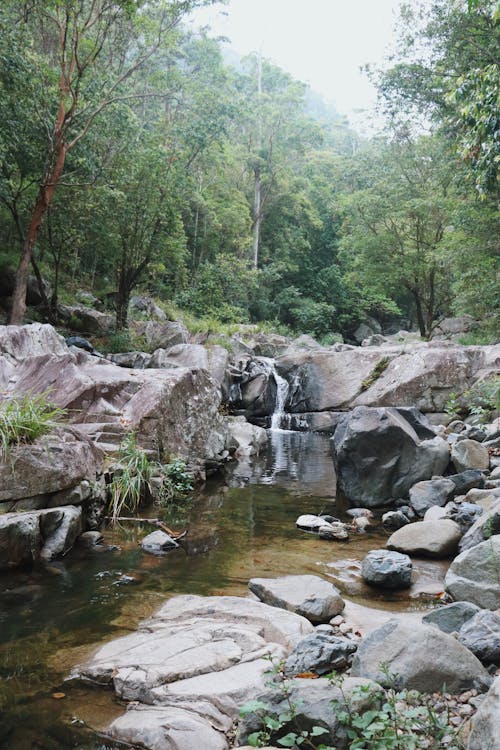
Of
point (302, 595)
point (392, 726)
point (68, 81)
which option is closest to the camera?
point (392, 726)

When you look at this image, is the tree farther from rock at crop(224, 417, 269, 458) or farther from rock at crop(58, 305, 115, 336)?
rock at crop(224, 417, 269, 458)

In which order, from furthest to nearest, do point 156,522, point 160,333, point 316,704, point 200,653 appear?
point 160,333, point 156,522, point 200,653, point 316,704

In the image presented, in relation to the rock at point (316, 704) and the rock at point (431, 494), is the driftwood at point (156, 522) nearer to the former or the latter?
the rock at point (431, 494)

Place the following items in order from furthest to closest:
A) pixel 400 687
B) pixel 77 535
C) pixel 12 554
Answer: pixel 77 535
pixel 12 554
pixel 400 687

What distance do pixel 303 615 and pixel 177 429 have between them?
4704 millimetres

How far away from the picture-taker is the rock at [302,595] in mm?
3785

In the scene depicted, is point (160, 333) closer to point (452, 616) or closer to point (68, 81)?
point (68, 81)

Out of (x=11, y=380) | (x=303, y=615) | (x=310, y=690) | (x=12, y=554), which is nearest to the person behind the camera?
(x=310, y=690)

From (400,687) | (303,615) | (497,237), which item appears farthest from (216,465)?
(497,237)

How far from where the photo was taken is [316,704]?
7.29 feet

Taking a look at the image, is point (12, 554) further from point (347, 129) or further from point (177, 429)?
point (347, 129)

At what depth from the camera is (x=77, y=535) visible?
5457 mm

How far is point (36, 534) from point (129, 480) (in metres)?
1.73

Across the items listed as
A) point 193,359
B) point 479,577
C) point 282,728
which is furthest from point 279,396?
point 282,728
